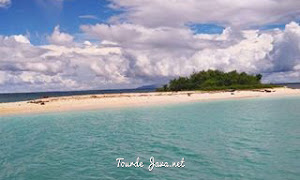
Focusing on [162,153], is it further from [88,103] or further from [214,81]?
[214,81]

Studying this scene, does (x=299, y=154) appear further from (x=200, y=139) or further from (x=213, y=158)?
(x=200, y=139)

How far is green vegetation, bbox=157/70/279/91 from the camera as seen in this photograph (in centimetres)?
12604

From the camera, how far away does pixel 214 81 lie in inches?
5037

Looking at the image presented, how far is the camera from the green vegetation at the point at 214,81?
414 ft

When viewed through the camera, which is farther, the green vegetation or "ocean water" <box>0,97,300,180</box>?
the green vegetation

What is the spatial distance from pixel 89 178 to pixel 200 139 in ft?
Result: 37.1

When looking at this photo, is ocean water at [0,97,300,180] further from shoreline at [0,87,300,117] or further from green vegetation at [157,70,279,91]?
green vegetation at [157,70,279,91]

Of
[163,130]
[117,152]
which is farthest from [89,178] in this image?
[163,130]

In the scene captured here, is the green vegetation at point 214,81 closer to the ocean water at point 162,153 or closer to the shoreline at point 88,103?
the shoreline at point 88,103

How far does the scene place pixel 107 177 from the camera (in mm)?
15961

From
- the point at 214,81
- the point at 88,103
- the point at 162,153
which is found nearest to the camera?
the point at 162,153

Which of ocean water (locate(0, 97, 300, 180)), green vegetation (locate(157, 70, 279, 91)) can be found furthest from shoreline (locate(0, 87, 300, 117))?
ocean water (locate(0, 97, 300, 180))

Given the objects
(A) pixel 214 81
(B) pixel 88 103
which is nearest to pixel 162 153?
(B) pixel 88 103

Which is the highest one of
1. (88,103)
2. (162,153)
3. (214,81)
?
(214,81)
